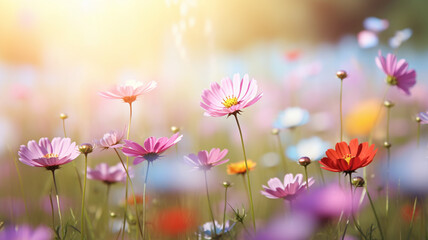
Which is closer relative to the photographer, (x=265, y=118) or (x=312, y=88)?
(x=265, y=118)

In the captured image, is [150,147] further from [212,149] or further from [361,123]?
[361,123]

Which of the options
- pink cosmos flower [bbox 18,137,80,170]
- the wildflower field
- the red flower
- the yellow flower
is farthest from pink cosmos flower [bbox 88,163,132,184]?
the yellow flower

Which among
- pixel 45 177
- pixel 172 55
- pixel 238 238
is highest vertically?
pixel 172 55

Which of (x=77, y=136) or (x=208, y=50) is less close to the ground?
(x=208, y=50)

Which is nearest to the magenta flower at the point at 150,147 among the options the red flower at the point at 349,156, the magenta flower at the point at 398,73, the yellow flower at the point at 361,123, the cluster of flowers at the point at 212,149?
the cluster of flowers at the point at 212,149

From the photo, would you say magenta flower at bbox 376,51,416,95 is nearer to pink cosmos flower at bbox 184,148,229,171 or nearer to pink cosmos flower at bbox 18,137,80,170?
pink cosmos flower at bbox 184,148,229,171

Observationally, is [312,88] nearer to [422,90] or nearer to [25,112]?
[422,90]

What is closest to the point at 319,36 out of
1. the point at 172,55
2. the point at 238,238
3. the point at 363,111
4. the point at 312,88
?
the point at 312,88
